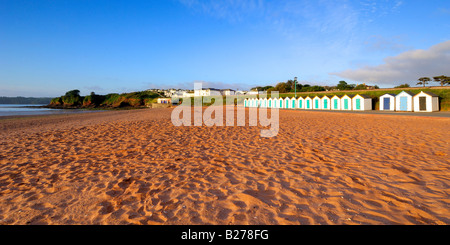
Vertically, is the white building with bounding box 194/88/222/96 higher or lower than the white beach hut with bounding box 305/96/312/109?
higher

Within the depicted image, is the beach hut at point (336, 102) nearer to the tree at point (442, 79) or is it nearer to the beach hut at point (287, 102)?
the beach hut at point (287, 102)

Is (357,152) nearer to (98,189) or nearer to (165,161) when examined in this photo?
(165,161)

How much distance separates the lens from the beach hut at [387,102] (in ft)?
90.9

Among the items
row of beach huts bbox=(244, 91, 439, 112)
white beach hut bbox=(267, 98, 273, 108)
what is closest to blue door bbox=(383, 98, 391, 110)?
row of beach huts bbox=(244, 91, 439, 112)

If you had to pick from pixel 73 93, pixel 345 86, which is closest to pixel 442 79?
pixel 345 86

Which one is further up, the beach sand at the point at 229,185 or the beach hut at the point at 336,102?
the beach hut at the point at 336,102

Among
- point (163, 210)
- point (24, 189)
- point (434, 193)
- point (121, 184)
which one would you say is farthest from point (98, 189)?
point (434, 193)

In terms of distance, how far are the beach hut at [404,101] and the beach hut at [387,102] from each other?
628 mm

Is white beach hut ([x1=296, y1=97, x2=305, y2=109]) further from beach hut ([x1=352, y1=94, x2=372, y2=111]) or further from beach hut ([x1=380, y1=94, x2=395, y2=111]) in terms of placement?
beach hut ([x1=380, y1=94, x2=395, y2=111])

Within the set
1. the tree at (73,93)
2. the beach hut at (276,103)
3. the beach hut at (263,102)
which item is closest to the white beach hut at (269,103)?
the beach hut at (276,103)

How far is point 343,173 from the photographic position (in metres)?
4.27

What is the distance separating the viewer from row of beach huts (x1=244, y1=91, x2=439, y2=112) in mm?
24891

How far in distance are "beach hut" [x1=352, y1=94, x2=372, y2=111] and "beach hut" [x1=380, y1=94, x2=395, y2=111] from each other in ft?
5.42
